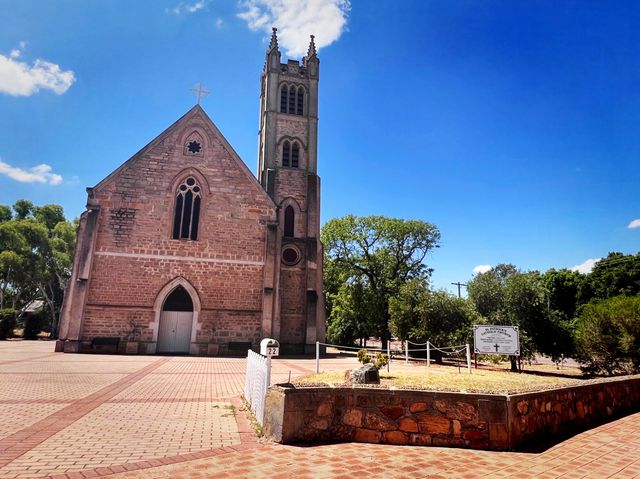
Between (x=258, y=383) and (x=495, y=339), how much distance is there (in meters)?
11.1

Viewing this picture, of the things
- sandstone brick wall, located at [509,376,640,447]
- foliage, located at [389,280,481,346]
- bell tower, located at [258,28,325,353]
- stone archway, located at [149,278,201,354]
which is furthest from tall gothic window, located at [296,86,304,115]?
sandstone brick wall, located at [509,376,640,447]

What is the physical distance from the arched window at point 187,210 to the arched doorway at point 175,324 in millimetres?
3289

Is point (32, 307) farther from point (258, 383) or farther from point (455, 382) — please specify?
point (455, 382)

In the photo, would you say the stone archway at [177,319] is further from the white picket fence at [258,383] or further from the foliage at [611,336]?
the foliage at [611,336]

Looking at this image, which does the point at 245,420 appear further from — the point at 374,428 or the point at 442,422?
the point at 442,422

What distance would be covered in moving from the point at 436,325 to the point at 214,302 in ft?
42.0

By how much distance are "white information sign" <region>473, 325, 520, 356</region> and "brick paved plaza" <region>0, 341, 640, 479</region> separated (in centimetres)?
645

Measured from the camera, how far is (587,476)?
465 cm

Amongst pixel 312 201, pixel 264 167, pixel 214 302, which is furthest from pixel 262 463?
pixel 264 167

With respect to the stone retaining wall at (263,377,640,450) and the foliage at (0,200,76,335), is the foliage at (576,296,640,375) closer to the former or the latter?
the stone retaining wall at (263,377,640,450)

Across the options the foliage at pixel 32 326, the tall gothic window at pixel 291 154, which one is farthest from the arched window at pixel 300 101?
the foliage at pixel 32 326

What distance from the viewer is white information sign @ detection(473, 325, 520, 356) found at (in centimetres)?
1473

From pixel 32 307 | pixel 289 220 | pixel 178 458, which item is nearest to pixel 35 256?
pixel 32 307

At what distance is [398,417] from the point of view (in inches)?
226
